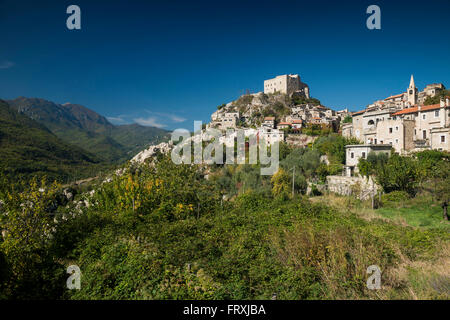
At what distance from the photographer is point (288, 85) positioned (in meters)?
66.4

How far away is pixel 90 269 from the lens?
17.6 ft

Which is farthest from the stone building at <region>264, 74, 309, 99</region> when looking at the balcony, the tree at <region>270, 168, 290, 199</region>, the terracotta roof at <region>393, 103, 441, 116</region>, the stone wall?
the tree at <region>270, 168, 290, 199</region>

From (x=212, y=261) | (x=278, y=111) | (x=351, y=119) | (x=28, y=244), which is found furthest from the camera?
(x=278, y=111)

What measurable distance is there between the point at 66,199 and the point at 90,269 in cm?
4992

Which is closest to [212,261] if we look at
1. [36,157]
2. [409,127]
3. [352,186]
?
[352,186]

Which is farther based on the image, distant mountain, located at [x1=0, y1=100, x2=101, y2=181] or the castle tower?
distant mountain, located at [x1=0, y1=100, x2=101, y2=181]

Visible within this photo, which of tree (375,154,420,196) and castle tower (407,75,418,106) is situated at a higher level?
castle tower (407,75,418,106)

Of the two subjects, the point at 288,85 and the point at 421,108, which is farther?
the point at 288,85

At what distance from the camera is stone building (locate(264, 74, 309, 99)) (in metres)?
66.2

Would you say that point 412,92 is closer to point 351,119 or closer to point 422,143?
point 351,119

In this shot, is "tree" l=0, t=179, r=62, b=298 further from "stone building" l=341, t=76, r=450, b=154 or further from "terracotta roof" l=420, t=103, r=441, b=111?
"terracotta roof" l=420, t=103, r=441, b=111

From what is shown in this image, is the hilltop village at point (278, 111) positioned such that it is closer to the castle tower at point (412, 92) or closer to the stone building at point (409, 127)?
the castle tower at point (412, 92)
